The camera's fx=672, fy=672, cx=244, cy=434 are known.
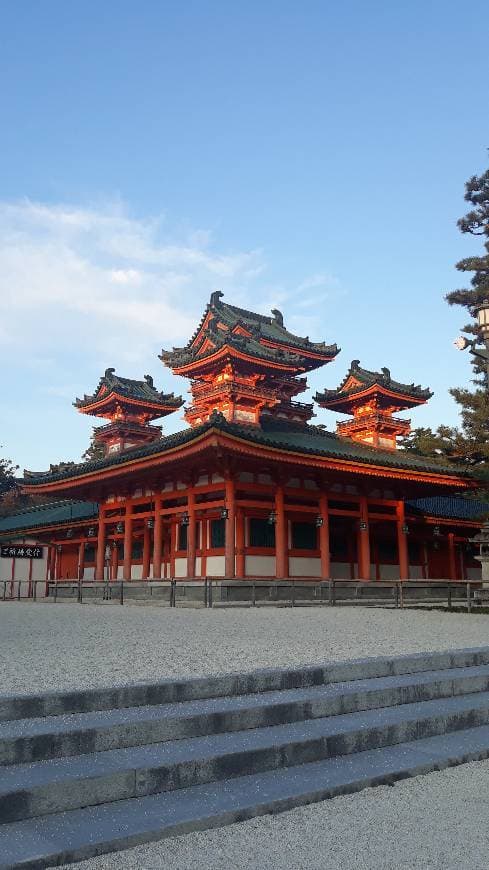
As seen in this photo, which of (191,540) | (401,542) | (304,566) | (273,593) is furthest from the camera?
(401,542)

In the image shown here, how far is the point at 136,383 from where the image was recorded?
3897cm

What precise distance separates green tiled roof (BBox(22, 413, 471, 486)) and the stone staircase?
13.6 m

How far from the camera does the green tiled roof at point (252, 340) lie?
28.1 meters

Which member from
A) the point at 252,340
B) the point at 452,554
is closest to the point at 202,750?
the point at 252,340

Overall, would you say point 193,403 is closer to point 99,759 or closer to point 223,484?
point 223,484

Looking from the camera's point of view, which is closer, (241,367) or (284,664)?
(284,664)

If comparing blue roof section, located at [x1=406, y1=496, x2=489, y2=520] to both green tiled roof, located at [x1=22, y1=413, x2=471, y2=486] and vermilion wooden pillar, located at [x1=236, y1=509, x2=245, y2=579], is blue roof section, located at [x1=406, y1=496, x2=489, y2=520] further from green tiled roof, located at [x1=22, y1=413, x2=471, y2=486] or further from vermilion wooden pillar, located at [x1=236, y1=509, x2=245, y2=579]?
vermilion wooden pillar, located at [x1=236, y1=509, x2=245, y2=579]

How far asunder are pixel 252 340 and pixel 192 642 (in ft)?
72.8

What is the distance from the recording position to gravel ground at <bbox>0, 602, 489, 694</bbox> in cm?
657

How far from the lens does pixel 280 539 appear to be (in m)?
21.8

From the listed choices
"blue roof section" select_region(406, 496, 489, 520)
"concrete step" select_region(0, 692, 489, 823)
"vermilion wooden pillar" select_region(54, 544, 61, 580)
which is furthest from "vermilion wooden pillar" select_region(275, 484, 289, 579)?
"vermilion wooden pillar" select_region(54, 544, 61, 580)

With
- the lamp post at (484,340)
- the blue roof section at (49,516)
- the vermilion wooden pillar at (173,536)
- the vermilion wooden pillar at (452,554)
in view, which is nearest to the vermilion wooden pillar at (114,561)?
the blue roof section at (49,516)

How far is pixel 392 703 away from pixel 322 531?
55.8ft

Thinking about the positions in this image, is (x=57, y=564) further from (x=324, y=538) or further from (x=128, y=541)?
(x=324, y=538)
